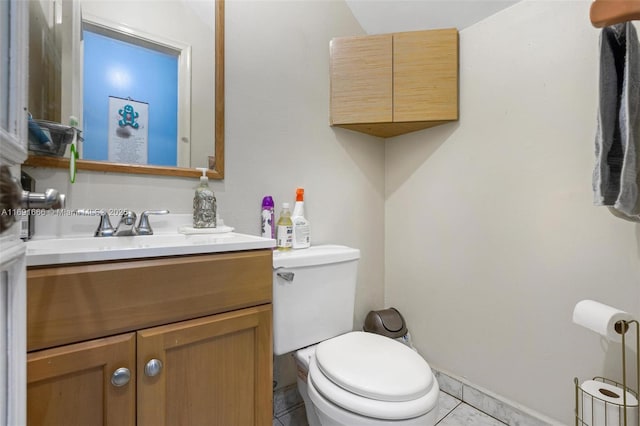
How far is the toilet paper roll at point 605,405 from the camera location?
89 centimetres

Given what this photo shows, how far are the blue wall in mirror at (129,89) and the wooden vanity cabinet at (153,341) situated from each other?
21.7 inches

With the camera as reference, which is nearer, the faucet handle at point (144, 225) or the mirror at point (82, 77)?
the mirror at point (82, 77)

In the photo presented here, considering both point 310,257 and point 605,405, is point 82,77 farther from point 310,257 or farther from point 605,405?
point 605,405

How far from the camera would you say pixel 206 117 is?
1.15 m

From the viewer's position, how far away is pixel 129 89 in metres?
1.02

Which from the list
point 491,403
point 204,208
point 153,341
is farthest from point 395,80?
point 491,403

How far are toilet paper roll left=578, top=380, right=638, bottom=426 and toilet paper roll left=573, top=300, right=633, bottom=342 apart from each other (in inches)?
6.7

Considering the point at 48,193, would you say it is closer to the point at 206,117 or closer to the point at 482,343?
the point at 206,117

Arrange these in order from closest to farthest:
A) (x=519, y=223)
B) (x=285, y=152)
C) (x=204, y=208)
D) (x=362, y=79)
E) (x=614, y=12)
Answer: (x=614, y=12), (x=204, y=208), (x=519, y=223), (x=285, y=152), (x=362, y=79)

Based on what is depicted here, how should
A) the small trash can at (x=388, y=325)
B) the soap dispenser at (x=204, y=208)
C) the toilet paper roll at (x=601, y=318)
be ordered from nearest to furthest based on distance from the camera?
the toilet paper roll at (x=601, y=318) → the soap dispenser at (x=204, y=208) → the small trash can at (x=388, y=325)

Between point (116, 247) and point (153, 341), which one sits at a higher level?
point (116, 247)

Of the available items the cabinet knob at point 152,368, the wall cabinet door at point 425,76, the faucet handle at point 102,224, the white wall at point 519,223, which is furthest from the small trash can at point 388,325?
the faucet handle at point 102,224

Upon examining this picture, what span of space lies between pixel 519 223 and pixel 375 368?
847 mm

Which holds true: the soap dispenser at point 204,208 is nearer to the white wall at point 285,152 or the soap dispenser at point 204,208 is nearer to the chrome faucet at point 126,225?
the white wall at point 285,152
